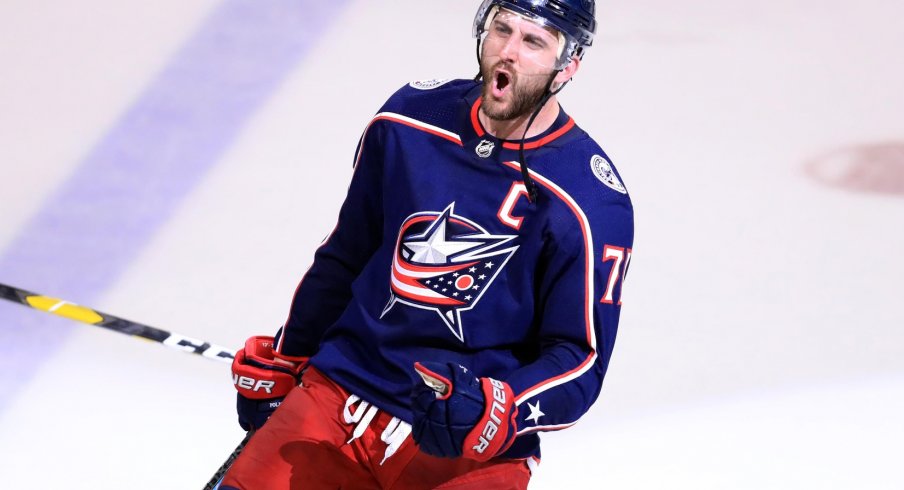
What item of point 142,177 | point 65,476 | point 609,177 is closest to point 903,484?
point 609,177

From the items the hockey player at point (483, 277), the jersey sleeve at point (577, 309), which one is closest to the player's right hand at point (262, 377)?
the hockey player at point (483, 277)

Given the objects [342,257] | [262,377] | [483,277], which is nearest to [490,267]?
[483,277]

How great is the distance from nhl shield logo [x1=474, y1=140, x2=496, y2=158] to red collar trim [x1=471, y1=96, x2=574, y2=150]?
0.02m

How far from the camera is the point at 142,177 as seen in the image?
4.75 m

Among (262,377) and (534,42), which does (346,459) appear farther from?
(534,42)

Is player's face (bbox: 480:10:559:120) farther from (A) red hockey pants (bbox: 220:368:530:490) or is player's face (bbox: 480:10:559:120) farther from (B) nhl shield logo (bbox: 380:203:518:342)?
(A) red hockey pants (bbox: 220:368:530:490)

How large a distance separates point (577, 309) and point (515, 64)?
18.0 inches

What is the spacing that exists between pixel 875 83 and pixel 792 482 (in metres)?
1.99

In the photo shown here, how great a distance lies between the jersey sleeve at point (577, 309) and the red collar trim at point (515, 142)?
0.14 m

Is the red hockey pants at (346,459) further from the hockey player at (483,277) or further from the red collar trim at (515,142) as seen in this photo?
the red collar trim at (515,142)

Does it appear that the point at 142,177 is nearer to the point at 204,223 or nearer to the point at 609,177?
the point at 204,223

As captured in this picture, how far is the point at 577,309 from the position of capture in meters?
2.47

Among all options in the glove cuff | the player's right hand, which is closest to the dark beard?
the glove cuff

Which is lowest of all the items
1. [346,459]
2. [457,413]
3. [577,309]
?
[346,459]
